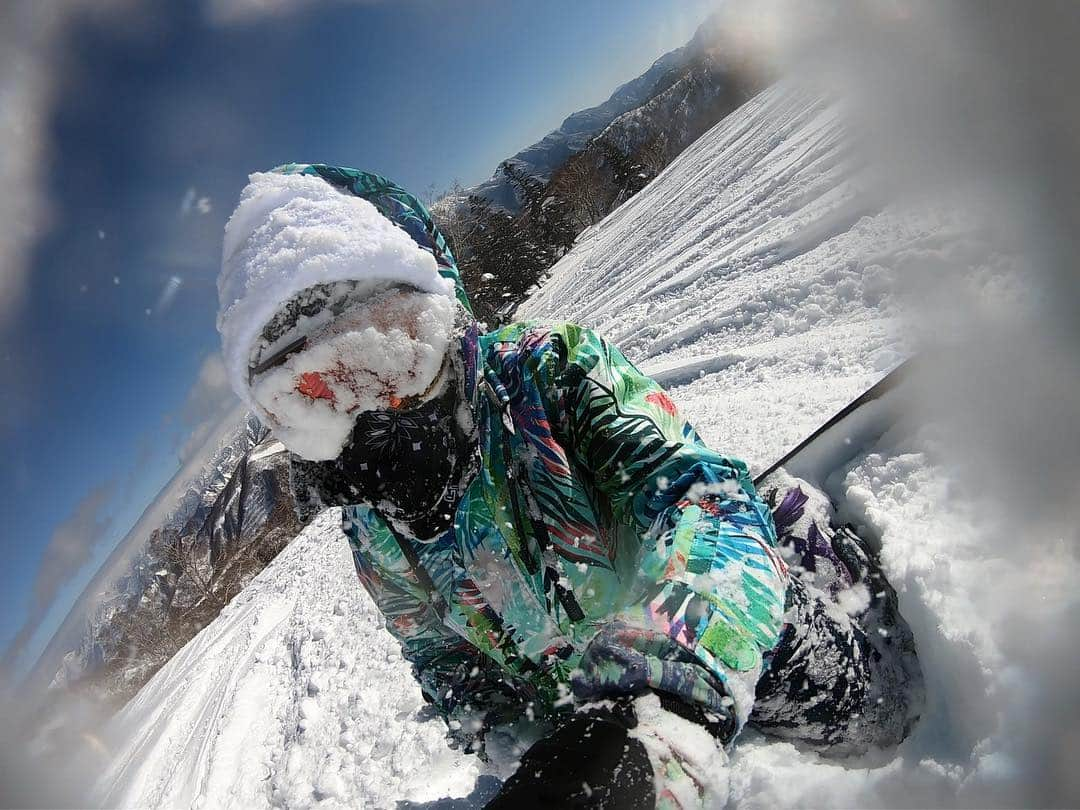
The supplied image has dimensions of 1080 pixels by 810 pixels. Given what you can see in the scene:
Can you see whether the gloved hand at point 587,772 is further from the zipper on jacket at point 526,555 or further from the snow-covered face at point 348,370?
the snow-covered face at point 348,370

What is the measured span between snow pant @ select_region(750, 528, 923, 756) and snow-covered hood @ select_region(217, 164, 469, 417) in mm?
1209

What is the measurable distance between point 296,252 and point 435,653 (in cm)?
124

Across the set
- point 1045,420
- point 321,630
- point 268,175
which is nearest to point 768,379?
point 1045,420

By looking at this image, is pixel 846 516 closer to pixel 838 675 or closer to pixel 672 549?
pixel 838 675

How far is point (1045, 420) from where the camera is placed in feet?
2.62

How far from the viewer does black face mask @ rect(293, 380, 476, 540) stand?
4.07 feet

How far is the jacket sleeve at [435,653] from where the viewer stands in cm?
155

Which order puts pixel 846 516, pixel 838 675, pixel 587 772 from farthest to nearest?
pixel 846 516, pixel 838 675, pixel 587 772

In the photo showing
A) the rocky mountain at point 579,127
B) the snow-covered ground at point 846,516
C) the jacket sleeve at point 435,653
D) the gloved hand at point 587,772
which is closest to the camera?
the gloved hand at point 587,772

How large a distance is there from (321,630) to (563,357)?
3.86m

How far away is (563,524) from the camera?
4.29ft

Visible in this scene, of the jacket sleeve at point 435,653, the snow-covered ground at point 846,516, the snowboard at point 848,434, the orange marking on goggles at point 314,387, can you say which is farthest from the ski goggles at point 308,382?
the snowboard at point 848,434

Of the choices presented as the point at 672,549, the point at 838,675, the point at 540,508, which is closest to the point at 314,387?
the point at 540,508

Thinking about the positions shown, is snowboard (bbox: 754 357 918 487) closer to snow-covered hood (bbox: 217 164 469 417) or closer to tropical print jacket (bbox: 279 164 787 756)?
tropical print jacket (bbox: 279 164 787 756)
